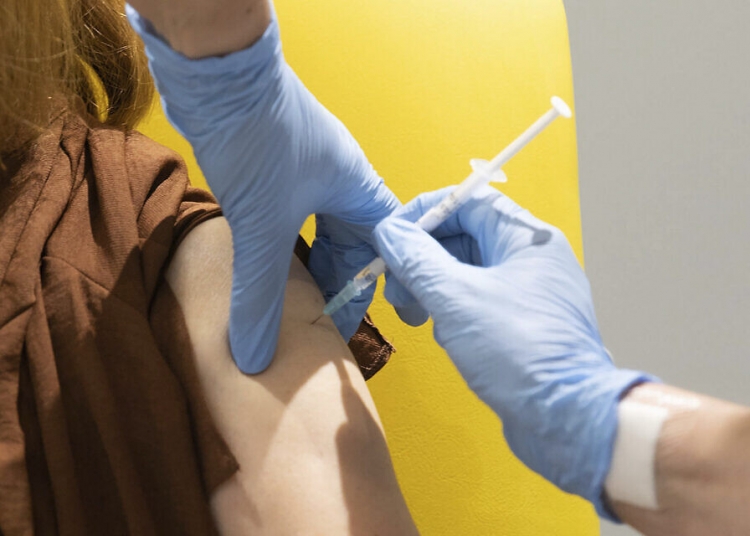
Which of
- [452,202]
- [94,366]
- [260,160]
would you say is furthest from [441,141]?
[94,366]

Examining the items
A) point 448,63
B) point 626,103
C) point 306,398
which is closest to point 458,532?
point 306,398

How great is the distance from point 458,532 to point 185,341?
652 mm

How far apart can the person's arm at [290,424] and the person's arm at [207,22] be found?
287 millimetres

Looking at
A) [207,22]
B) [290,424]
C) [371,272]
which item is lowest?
[290,424]

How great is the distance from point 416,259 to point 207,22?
31 centimetres

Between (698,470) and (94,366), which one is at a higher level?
(698,470)

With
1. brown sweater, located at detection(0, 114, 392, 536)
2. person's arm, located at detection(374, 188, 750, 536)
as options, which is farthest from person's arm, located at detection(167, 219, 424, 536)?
person's arm, located at detection(374, 188, 750, 536)

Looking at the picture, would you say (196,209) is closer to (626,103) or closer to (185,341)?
→ (185,341)

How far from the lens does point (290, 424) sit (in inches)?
29.0

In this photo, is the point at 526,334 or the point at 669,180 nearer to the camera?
the point at 526,334

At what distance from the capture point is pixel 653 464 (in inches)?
20.9

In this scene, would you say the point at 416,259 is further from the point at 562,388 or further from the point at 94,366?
the point at 94,366

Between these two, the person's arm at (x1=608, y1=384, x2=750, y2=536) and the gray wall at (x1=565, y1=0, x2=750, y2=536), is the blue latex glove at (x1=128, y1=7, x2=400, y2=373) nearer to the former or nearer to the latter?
the person's arm at (x1=608, y1=384, x2=750, y2=536)

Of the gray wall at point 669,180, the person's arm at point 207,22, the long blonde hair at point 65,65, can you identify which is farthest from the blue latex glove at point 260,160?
the gray wall at point 669,180
